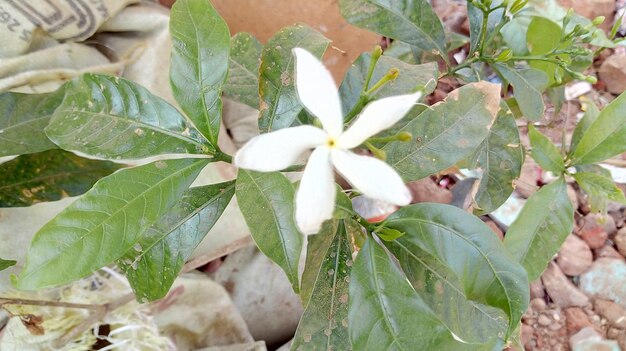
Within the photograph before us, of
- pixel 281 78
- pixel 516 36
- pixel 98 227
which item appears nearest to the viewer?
pixel 98 227

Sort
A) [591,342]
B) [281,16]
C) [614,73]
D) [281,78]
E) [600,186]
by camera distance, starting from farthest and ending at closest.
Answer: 1. [614,73]
2. [591,342]
3. [281,16]
4. [600,186]
5. [281,78]

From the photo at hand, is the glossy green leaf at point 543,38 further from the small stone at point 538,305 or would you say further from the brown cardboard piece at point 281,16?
the small stone at point 538,305

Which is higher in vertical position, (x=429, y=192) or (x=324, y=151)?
(x=324, y=151)

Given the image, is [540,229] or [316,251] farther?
[540,229]

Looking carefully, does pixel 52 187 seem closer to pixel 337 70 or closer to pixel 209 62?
pixel 209 62

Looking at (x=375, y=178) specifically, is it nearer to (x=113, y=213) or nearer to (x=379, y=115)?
(x=379, y=115)

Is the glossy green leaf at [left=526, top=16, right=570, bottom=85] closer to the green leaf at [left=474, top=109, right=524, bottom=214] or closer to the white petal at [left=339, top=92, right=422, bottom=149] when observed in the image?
the green leaf at [left=474, top=109, right=524, bottom=214]

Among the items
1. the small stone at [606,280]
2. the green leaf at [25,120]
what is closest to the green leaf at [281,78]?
the green leaf at [25,120]

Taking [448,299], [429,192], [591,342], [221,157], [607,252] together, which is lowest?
[591,342]

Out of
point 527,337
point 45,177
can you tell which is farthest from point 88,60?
point 527,337
